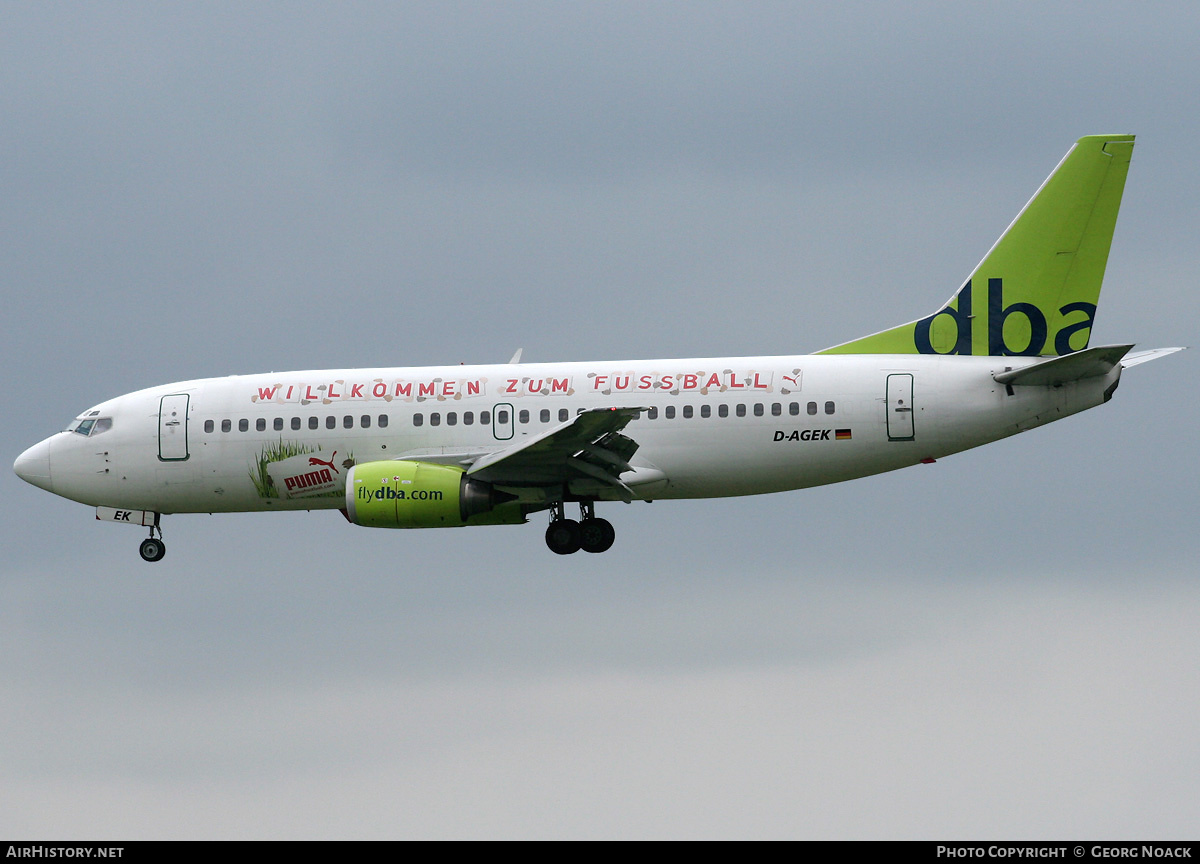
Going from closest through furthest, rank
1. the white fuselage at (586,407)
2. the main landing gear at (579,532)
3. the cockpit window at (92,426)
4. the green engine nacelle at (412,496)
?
the green engine nacelle at (412,496), the white fuselage at (586,407), the main landing gear at (579,532), the cockpit window at (92,426)

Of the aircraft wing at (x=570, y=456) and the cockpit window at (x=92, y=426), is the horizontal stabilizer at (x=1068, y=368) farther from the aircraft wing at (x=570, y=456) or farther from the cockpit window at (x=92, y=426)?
the cockpit window at (x=92, y=426)

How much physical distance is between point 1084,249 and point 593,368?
12106 mm

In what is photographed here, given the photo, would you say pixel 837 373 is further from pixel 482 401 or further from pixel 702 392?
pixel 482 401

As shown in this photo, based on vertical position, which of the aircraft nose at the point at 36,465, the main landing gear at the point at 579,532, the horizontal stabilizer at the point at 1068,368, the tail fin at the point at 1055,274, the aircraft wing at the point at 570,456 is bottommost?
the main landing gear at the point at 579,532

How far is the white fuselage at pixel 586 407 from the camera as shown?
1652 inches

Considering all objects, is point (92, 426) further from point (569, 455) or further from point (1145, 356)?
point (1145, 356)

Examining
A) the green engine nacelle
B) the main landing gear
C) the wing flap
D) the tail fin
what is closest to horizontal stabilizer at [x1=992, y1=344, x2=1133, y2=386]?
the tail fin

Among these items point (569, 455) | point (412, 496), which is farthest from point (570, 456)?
point (412, 496)

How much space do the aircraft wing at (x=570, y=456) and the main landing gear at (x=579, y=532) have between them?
116cm

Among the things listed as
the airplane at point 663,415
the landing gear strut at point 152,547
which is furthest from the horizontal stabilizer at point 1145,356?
the landing gear strut at point 152,547

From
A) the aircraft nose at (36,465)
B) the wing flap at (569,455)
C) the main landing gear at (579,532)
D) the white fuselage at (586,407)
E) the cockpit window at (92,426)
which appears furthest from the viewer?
the aircraft nose at (36,465)

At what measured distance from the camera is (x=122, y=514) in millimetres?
46500
